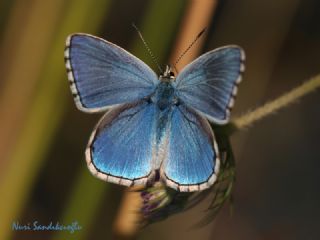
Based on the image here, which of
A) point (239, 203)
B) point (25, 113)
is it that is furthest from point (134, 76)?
point (239, 203)

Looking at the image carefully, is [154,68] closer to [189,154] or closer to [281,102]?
[189,154]

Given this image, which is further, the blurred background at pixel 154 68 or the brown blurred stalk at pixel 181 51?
the blurred background at pixel 154 68

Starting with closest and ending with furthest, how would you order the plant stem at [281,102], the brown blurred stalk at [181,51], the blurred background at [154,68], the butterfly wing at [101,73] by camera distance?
1. the plant stem at [281,102]
2. the butterfly wing at [101,73]
3. the brown blurred stalk at [181,51]
4. the blurred background at [154,68]

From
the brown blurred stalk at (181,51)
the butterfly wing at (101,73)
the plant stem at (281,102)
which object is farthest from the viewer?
the brown blurred stalk at (181,51)

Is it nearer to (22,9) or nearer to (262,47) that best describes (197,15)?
(22,9)

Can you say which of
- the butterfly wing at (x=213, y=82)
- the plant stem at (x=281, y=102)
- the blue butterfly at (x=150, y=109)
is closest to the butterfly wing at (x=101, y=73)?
the blue butterfly at (x=150, y=109)

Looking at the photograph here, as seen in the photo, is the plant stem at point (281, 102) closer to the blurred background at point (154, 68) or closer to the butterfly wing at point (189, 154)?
the butterfly wing at point (189, 154)

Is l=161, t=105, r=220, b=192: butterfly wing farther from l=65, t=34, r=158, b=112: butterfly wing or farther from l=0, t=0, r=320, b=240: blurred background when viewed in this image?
l=0, t=0, r=320, b=240: blurred background
